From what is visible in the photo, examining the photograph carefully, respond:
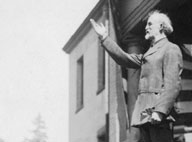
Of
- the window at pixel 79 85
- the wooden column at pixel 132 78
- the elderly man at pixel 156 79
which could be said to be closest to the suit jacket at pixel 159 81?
the elderly man at pixel 156 79

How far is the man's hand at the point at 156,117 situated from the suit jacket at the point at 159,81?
41mm

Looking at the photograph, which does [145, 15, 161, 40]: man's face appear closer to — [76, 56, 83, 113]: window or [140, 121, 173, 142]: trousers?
[140, 121, 173, 142]: trousers

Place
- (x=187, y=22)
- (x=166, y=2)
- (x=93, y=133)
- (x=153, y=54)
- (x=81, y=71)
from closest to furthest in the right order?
(x=153, y=54)
(x=166, y=2)
(x=187, y=22)
(x=93, y=133)
(x=81, y=71)

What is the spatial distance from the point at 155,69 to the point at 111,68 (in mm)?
8465

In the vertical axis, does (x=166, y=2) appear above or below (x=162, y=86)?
above

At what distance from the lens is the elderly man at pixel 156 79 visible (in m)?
6.61

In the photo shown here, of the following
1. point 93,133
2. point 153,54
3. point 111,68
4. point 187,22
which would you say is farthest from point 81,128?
point 153,54

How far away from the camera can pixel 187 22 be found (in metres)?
13.1

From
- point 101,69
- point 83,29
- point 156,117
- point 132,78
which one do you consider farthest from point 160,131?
point 83,29

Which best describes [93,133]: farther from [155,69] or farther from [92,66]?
[155,69]

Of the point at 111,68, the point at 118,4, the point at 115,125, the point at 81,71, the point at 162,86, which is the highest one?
the point at 81,71

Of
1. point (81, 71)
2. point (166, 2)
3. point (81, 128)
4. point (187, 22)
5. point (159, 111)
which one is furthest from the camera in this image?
point (81, 71)

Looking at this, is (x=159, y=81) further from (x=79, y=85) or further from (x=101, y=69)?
(x=79, y=85)

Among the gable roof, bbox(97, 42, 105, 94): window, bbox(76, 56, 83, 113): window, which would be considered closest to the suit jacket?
the gable roof
